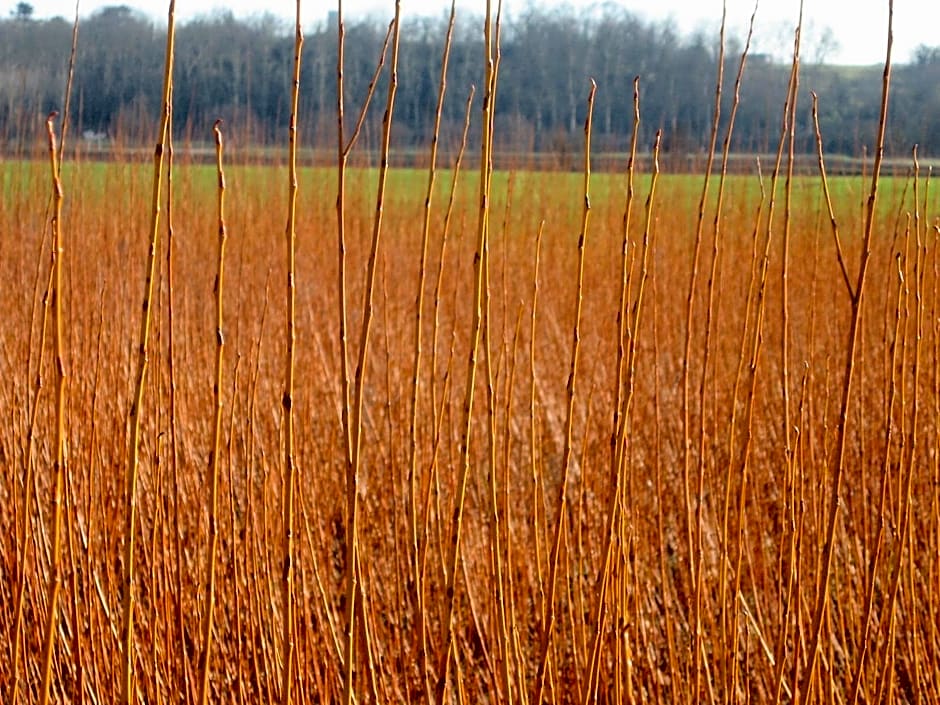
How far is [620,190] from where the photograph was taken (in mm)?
5152

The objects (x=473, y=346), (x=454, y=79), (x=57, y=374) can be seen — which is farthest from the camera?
(x=454, y=79)

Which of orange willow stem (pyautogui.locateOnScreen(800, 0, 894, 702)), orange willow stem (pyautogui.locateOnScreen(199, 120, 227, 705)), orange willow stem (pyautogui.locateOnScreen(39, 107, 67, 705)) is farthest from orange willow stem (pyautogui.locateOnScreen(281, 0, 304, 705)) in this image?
orange willow stem (pyautogui.locateOnScreen(800, 0, 894, 702))

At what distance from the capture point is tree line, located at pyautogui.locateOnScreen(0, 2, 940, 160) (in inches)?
194

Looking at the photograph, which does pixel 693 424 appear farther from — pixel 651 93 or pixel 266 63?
pixel 651 93

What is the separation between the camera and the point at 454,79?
31.9 ft

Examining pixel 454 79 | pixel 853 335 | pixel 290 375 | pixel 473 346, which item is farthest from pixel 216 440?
pixel 454 79

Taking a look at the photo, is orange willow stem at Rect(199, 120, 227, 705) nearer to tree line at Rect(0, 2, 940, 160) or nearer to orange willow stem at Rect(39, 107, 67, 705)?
orange willow stem at Rect(39, 107, 67, 705)

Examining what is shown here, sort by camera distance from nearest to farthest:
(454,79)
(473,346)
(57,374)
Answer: (57,374)
(473,346)
(454,79)

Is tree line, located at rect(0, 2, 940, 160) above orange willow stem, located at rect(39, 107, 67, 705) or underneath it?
above

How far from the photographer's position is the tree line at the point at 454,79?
494cm

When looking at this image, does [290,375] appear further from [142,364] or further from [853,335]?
[853,335]

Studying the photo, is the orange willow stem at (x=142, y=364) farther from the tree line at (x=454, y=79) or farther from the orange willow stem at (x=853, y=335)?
the tree line at (x=454, y=79)

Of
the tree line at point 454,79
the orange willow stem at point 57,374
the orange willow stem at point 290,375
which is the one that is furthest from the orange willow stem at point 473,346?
the tree line at point 454,79

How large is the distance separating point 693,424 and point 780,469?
0.30m
